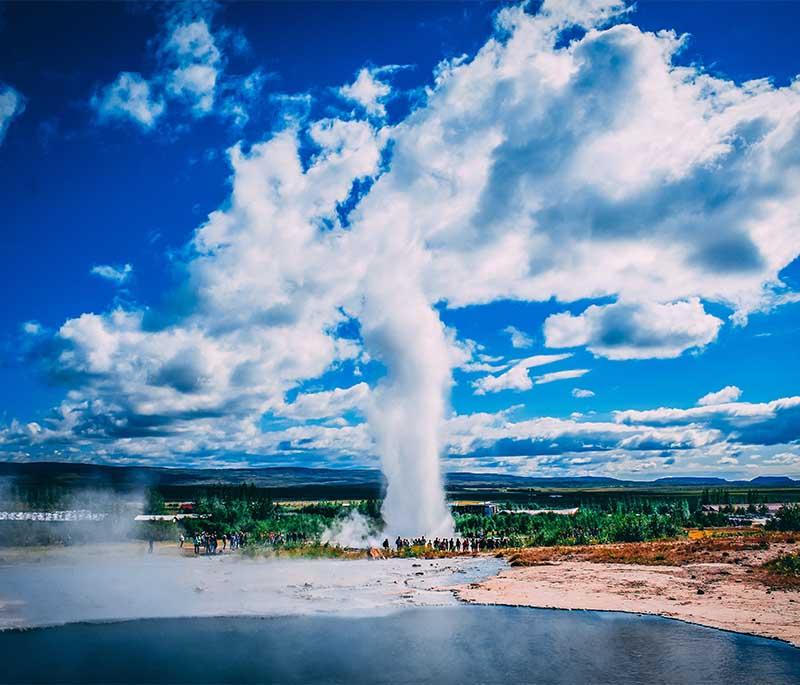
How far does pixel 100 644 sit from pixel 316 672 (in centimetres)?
764

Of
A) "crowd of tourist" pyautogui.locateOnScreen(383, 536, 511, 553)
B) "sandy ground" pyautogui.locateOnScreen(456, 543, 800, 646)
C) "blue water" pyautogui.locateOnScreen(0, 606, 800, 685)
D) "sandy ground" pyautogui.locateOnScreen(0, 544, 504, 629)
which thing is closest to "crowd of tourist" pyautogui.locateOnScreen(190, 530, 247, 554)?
"sandy ground" pyautogui.locateOnScreen(0, 544, 504, 629)

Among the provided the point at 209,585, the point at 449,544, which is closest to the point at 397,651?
Result: the point at 209,585

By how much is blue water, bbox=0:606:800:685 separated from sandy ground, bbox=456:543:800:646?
1.87m

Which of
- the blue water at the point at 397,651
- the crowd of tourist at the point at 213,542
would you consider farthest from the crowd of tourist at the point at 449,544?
the blue water at the point at 397,651

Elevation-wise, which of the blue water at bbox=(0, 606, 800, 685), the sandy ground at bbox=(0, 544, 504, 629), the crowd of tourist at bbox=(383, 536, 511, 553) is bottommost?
the crowd of tourist at bbox=(383, 536, 511, 553)

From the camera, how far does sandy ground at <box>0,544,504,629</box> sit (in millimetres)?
24884

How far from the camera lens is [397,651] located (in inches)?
746

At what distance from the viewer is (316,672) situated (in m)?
17.0

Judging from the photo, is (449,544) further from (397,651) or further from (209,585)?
(397,651)

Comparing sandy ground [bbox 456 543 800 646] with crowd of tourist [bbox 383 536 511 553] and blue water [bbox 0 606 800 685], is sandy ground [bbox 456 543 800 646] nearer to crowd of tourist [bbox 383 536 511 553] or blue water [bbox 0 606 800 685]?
blue water [bbox 0 606 800 685]

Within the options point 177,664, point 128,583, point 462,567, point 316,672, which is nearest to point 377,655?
point 316,672

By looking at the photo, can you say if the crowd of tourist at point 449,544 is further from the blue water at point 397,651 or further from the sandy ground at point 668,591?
the blue water at point 397,651

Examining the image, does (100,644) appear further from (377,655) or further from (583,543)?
(583,543)

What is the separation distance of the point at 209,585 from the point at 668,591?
20.9 metres
